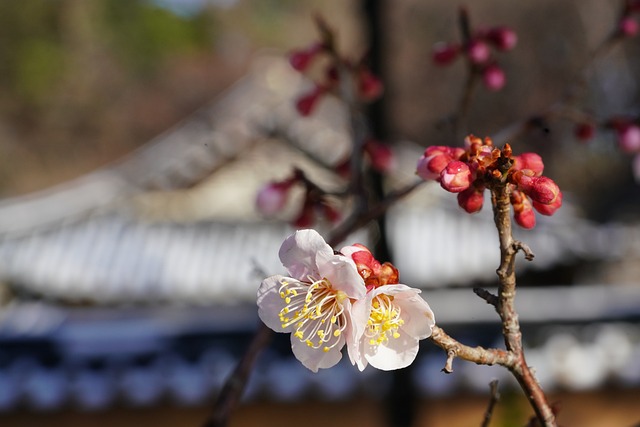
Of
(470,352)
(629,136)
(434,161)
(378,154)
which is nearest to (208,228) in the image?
(378,154)

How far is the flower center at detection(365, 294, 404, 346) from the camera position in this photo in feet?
1.76

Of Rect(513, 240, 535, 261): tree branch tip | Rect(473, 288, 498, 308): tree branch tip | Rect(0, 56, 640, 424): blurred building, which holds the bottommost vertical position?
Rect(473, 288, 498, 308): tree branch tip

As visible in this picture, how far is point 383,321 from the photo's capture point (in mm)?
542

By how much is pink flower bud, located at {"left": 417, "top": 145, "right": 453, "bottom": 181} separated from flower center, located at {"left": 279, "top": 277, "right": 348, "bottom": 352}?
137 mm

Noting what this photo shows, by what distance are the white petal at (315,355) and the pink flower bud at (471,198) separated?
144 mm

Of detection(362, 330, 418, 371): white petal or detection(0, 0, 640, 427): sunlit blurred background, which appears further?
detection(0, 0, 640, 427): sunlit blurred background

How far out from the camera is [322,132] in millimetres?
5730

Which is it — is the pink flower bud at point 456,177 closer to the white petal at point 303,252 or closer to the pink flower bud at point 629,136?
the white petal at point 303,252

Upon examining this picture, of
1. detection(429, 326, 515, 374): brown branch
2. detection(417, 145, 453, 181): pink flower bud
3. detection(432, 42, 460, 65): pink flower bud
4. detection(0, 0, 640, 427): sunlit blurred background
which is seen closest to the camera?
detection(429, 326, 515, 374): brown branch

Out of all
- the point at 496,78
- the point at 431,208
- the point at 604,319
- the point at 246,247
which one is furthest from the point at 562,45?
the point at 496,78

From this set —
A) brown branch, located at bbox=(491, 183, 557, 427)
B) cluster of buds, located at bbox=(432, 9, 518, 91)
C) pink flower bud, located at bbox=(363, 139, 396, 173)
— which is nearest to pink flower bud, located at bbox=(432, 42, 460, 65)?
cluster of buds, located at bbox=(432, 9, 518, 91)

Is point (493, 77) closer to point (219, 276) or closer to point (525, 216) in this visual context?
point (525, 216)

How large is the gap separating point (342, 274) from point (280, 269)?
12.3 ft

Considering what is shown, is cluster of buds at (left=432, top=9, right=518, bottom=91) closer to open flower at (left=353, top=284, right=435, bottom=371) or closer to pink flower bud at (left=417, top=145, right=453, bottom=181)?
pink flower bud at (left=417, top=145, right=453, bottom=181)
